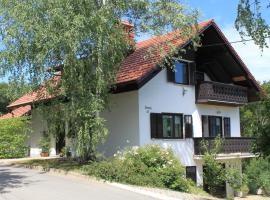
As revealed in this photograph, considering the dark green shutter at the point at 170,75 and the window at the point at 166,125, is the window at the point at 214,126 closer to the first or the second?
the window at the point at 166,125

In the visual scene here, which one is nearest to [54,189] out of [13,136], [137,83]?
[137,83]

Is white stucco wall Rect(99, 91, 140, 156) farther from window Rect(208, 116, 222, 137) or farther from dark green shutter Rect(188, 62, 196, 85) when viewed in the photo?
window Rect(208, 116, 222, 137)

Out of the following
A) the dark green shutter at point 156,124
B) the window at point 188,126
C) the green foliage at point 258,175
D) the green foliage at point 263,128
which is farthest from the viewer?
the green foliage at point 258,175

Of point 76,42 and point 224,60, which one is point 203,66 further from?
point 76,42

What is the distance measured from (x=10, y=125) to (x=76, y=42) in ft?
45.4

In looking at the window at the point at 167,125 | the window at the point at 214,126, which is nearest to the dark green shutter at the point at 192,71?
the window at the point at 167,125

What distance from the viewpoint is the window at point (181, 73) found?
1098 inches

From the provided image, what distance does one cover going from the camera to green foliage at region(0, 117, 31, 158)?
107 ft

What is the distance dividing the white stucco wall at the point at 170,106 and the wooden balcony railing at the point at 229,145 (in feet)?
1.23

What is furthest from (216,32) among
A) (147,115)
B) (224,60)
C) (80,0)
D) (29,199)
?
(29,199)

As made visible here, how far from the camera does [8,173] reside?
22172mm

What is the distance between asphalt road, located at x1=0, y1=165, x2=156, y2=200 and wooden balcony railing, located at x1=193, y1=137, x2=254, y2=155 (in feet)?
31.7

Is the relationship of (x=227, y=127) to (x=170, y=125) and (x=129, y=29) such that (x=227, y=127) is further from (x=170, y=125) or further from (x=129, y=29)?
(x=129, y=29)

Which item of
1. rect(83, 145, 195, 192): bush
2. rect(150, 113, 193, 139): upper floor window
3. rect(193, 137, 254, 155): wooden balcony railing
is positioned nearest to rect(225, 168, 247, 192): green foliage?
rect(193, 137, 254, 155): wooden balcony railing
